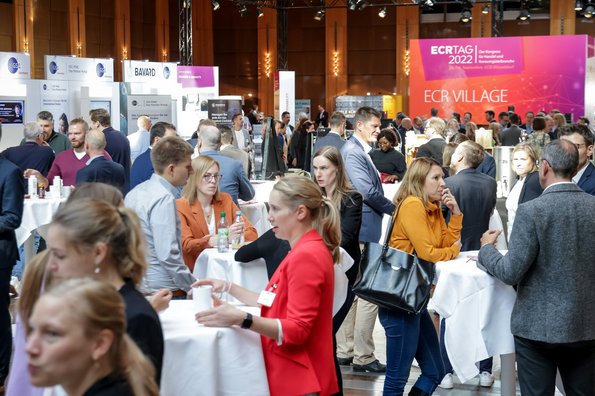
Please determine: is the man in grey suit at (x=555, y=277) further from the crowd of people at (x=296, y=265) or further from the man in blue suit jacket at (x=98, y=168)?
the man in blue suit jacket at (x=98, y=168)

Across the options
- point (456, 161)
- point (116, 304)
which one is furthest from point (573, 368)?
point (116, 304)

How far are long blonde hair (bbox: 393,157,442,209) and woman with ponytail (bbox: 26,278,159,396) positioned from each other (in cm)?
275

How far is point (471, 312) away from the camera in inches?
174

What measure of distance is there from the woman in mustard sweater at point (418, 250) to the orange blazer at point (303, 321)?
1.20 m

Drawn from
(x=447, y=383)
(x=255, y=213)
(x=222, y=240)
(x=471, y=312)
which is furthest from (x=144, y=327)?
(x=255, y=213)

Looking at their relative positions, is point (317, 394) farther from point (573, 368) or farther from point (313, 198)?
point (573, 368)

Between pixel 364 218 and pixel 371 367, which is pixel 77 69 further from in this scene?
pixel 371 367

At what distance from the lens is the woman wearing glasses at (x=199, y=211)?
500cm

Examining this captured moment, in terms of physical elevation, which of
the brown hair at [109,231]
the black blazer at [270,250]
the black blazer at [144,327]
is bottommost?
the black blazer at [270,250]

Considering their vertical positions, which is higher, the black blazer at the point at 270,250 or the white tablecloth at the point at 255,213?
the black blazer at the point at 270,250

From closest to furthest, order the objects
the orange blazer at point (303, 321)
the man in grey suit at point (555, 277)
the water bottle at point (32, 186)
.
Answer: the orange blazer at point (303, 321) < the man in grey suit at point (555, 277) < the water bottle at point (32, 186)

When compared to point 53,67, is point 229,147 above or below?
below

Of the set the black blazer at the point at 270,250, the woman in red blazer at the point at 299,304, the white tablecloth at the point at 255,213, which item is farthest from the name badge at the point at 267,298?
the white tablecloth at the point at 255,213

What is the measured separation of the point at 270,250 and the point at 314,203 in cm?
100
